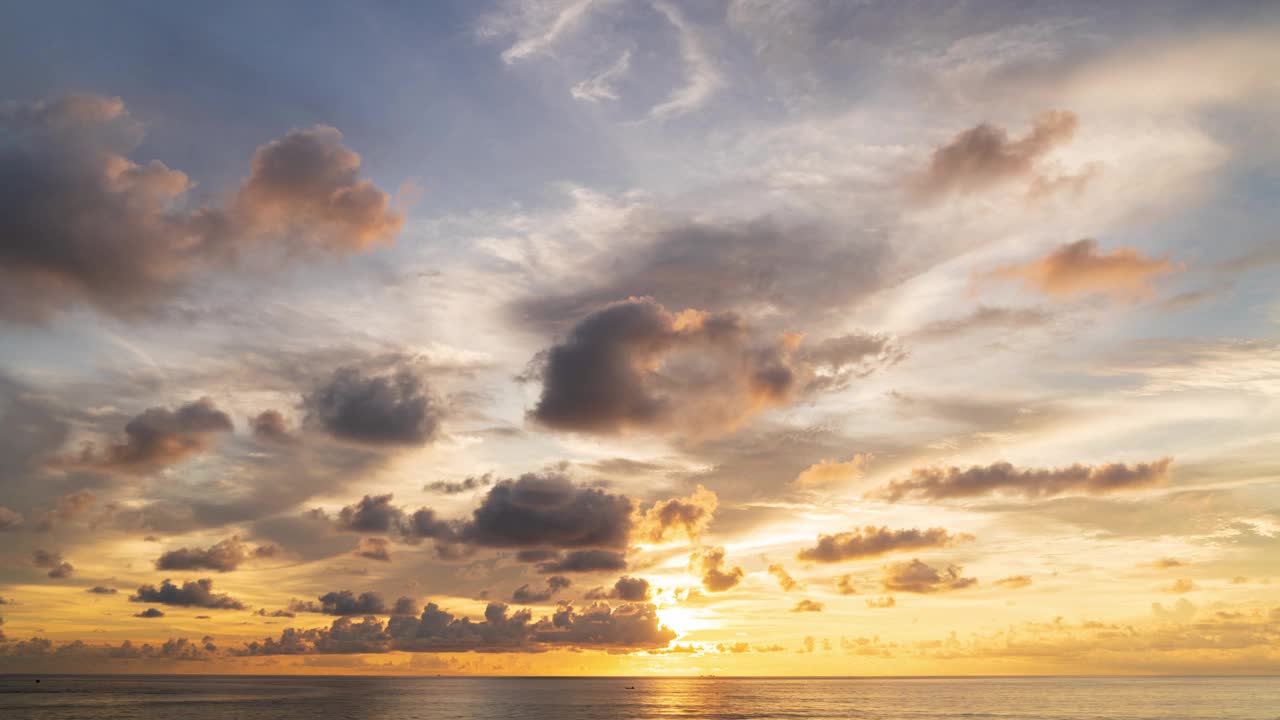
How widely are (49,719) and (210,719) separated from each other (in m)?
35.8

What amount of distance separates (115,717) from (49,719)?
13.6 meters

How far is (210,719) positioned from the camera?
199375 millimetres

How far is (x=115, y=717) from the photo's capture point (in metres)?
199

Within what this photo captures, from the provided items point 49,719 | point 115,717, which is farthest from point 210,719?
point 49,719

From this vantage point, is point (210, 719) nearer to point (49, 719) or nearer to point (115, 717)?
point (115, 717)

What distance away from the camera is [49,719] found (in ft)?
641

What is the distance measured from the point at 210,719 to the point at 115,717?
22.6 metres
